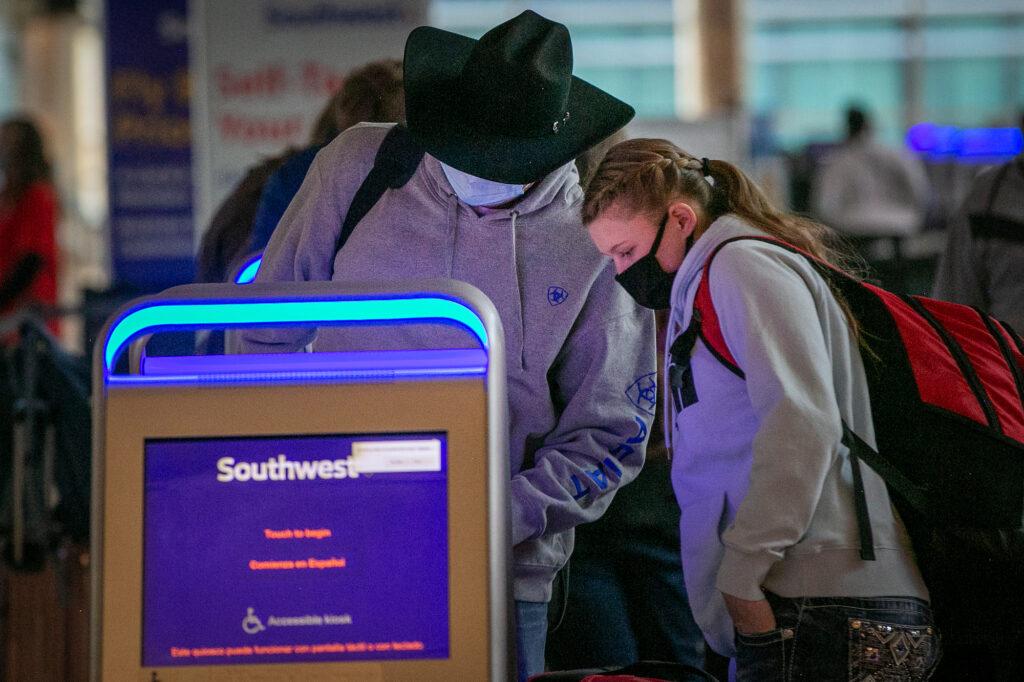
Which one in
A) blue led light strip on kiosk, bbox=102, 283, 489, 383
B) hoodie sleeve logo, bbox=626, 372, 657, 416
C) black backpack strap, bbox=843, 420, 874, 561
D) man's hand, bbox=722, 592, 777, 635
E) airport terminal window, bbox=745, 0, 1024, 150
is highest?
airport terminal window, bbox=745, 0, 1024, 150

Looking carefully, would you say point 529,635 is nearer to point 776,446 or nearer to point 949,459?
point 776,446

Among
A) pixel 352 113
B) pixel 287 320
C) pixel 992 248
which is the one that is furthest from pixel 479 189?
pixel 992 248

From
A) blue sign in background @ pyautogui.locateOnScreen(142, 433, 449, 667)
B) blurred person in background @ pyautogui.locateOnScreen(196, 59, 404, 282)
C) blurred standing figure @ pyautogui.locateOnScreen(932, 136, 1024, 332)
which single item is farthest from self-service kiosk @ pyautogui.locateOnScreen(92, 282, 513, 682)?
blurred standing figure @ pyautogui.locateOnScreen(932, 136, 1024, 332)

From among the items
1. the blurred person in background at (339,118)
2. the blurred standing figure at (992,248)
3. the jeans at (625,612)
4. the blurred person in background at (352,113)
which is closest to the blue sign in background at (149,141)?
the blurred person in background at (339,118)

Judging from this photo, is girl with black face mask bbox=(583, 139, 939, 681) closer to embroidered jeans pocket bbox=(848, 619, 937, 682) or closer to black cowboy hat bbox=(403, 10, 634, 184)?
embroidered jeans pocket bbox=(848, 619, 937, 682)

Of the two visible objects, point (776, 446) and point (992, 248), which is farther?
point (992, 248)

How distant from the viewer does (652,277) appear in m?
2.02

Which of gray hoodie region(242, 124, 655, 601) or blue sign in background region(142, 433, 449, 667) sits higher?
gray hoodie region(242, 124, 655, 601)

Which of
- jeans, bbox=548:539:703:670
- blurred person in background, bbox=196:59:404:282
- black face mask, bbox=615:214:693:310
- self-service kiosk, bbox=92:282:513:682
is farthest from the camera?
blurred person in background, bbox=196:59:404:282

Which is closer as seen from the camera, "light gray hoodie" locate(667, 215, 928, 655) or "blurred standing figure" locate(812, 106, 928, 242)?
"light gray hoodie" locate(667, 215, 928, 655)

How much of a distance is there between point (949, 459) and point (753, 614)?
37 centimetres

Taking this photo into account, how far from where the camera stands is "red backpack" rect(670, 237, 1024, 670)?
1.81 m

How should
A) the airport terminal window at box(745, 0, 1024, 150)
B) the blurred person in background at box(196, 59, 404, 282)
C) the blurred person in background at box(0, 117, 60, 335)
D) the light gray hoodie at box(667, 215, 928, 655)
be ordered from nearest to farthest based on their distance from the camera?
the light gray hoodie at box(667, 215, 928, 655) → the blurred person in background at box(196, 59, 404, 282) → the blurred person in background at box(0, 117, 60, 335) → the airport terminal window at box(745, 0, 1024, 150)

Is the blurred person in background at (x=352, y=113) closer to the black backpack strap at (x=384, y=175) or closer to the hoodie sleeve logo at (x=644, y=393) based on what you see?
the black backpack strap at (x=384, y=175)
